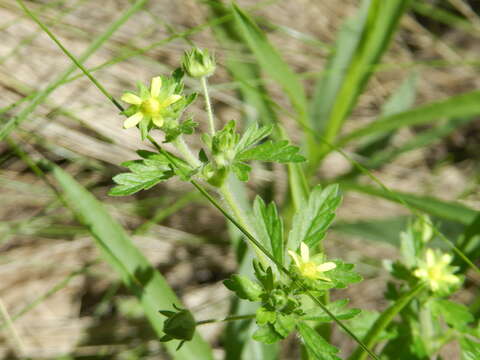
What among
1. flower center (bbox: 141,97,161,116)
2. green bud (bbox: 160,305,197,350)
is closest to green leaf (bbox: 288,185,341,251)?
green bud (bbox: 160,305,197,350)

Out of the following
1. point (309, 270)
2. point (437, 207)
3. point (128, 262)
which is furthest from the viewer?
point (437, 207)

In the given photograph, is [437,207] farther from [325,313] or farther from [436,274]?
[325,313]

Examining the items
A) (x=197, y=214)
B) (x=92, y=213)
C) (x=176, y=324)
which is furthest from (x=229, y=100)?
(x=176, y=324)

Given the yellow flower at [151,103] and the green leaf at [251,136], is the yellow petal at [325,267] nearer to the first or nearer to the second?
the green leaf at [251,136]

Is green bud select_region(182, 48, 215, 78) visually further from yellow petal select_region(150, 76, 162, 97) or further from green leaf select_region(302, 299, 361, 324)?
green leaf select_region(302, 299, 361, 324)

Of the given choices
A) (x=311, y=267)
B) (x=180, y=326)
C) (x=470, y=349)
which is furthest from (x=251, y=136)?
(x=470, y=349)

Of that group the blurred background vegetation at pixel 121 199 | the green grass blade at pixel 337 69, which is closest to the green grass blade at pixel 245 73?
the blurred background vegetation at pixel 121 199

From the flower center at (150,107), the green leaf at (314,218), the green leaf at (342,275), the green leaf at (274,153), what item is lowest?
the green leaf at (342,275)
